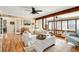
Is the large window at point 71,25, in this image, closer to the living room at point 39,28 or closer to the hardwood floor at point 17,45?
the living room at point 39,28

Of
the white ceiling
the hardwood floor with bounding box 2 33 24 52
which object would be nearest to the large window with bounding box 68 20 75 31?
the white ceiling

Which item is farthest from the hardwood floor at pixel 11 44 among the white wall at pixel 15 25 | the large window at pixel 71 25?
the large window at pixel 71 25

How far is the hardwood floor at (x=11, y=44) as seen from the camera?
2.78m

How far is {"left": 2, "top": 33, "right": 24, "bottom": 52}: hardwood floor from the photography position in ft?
9.12

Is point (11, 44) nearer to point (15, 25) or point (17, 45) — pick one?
point (17, 45)

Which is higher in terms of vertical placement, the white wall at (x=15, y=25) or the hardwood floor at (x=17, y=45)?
the white wall at (x=15, y=25)

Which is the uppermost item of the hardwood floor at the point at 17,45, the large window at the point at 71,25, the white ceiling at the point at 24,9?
the white ceiling at the point at 24,9

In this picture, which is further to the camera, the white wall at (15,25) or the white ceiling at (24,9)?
the white wall at (15,25)

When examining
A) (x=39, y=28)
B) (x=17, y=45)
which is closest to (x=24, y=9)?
(x=39, y=28)

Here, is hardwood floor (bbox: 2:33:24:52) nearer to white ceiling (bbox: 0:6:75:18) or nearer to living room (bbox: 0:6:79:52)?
living room (bbox: 0:6:79:52)
